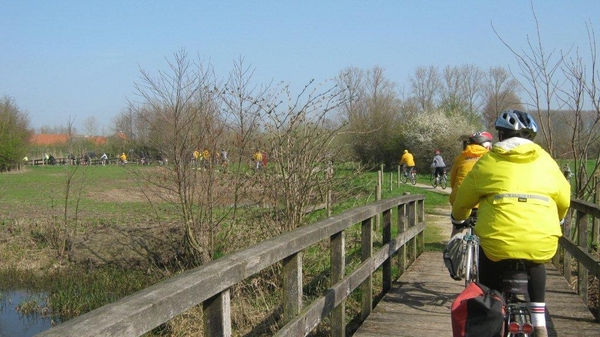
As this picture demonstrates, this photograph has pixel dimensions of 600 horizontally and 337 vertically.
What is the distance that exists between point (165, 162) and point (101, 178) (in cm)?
2187

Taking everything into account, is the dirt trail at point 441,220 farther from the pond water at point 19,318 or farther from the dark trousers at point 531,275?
the dark trousers at point 531,275

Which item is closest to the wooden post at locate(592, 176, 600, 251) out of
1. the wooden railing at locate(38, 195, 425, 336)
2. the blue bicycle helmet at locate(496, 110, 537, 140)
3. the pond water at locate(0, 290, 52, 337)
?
the wooden railing at locate(38, 195, 425, 336)

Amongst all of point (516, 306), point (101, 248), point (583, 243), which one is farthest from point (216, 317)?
point (101, 248)

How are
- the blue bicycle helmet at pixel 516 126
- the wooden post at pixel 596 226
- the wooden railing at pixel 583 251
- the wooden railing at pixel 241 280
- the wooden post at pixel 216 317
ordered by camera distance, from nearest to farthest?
the wooden railing at pixel 241 280, the wooden post at pixel 216 317, the blue bicycle helmet at pixel 516 126, the wooden railing at pixel 583 251, the wooden post at pixel 596 226

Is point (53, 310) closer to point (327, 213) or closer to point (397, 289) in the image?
point (327, 213)

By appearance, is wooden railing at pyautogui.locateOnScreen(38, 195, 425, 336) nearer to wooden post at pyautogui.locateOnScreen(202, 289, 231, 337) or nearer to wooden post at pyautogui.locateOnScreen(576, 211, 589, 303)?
wooden post at pyautogui.locateOnScreen(202, 289, 231, 337)

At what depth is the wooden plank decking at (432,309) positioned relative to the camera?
5980 millimetres

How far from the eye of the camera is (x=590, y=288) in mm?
8938

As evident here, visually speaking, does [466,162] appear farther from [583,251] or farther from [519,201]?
[519,201]

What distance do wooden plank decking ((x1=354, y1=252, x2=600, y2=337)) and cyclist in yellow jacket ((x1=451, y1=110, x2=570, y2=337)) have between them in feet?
6.39

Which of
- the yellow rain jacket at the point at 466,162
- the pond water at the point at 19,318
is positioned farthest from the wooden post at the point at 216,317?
the pond water at the point at 19,318

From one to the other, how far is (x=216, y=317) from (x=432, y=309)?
4.22 m

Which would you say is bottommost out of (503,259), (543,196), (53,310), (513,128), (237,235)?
(53,310)

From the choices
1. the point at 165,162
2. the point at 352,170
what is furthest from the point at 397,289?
the point at 165,162
